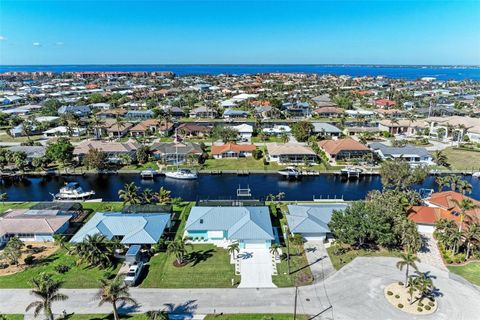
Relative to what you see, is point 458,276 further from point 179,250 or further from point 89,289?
point 89,289

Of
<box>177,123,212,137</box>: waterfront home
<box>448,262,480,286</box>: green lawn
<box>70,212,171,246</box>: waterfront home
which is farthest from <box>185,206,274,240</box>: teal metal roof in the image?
<box>177,123,212,137</box>: waterfront home

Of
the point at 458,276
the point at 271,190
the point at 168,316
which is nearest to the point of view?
the point at 168,316

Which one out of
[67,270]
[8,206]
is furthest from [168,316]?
[8,206]

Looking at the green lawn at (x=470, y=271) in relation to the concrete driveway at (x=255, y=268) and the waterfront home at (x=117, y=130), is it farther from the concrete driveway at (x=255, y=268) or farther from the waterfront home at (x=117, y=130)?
the waterfront home at (x=117, y=130)

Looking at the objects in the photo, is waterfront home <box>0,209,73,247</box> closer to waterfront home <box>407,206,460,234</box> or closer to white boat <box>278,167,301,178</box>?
white boat <box>278,167,301,178</box>

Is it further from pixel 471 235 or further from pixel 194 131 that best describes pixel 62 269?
pixel 194 131
